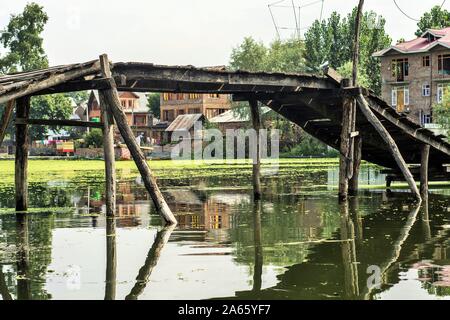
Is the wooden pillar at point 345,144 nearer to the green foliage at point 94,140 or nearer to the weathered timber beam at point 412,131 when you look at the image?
the weathered timber beam at point 412,131

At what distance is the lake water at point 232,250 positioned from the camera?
11672 mm

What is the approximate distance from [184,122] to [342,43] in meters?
22.7

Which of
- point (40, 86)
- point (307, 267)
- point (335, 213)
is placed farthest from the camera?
point (335, 213)

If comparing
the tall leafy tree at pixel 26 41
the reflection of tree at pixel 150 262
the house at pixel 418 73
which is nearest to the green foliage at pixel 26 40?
the tall leafy tree at pixel 26 41

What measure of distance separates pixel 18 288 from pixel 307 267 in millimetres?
4375

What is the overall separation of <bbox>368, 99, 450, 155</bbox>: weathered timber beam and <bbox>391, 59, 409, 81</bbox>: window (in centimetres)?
5208

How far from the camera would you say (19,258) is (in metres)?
14.6

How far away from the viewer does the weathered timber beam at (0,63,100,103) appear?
16.8 meters

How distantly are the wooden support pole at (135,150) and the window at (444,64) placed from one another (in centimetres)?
6078

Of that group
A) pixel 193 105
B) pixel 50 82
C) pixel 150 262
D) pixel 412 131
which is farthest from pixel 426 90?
pixel 150 262

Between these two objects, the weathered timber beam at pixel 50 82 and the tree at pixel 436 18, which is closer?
the weathered timber beam at pixel 50 82

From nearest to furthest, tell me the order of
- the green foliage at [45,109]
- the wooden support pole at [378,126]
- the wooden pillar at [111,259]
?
the wooden pillar at [111,259], the wooden support pole at [378,126], the green foliage at [45,109]

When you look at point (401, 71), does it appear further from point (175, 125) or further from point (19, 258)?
point (19, 258)
